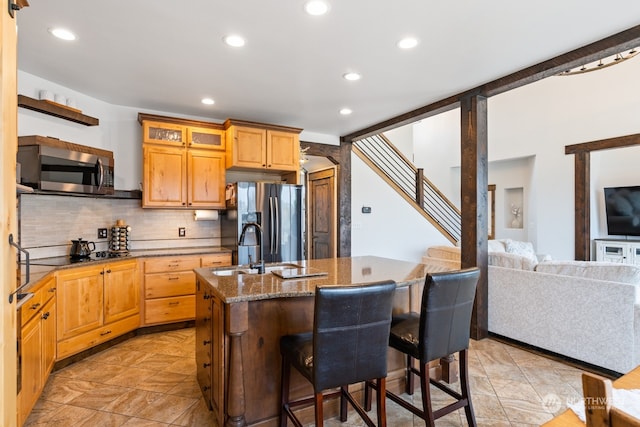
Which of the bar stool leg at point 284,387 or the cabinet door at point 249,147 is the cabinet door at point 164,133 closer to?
the cabinet door at point 249,147

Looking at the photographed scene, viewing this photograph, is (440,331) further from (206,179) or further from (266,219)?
(206,179)

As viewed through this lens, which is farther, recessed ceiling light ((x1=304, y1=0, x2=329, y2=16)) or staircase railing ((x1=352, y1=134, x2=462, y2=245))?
staircase railing ((x1=352, y1=134, x2=462, y2=245))

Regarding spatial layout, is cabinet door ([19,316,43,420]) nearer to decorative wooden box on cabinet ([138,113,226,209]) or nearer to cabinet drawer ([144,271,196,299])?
cabinet drawer ([144,271,196,299])

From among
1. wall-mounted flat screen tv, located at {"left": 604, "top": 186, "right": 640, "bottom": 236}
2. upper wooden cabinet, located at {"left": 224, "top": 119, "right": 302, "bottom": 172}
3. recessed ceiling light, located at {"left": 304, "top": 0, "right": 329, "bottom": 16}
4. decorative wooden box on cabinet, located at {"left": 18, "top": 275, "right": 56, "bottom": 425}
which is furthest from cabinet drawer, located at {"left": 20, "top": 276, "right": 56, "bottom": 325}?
wall-mounted flat screen tv, located at {"left": 604, "top": 186, "right": 640, "bottom": 236}

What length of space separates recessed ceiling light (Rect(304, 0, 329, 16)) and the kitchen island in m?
1.77

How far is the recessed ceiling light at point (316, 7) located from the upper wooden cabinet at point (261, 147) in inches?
87.4

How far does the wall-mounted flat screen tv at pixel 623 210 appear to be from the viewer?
5848 mm

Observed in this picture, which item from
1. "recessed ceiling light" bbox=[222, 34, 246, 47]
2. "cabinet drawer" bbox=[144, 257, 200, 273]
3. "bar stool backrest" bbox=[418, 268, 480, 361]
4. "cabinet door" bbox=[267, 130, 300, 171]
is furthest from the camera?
"cabinet door" bbox=[267, 130, 300, 171]

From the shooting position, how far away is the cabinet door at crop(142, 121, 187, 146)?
4004mm

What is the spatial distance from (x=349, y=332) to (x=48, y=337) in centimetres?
250

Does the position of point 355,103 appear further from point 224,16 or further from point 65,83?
point 65,83

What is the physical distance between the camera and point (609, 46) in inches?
102

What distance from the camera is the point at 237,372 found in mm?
1915

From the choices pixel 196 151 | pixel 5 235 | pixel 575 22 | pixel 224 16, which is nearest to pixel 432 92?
pixel 575 22
